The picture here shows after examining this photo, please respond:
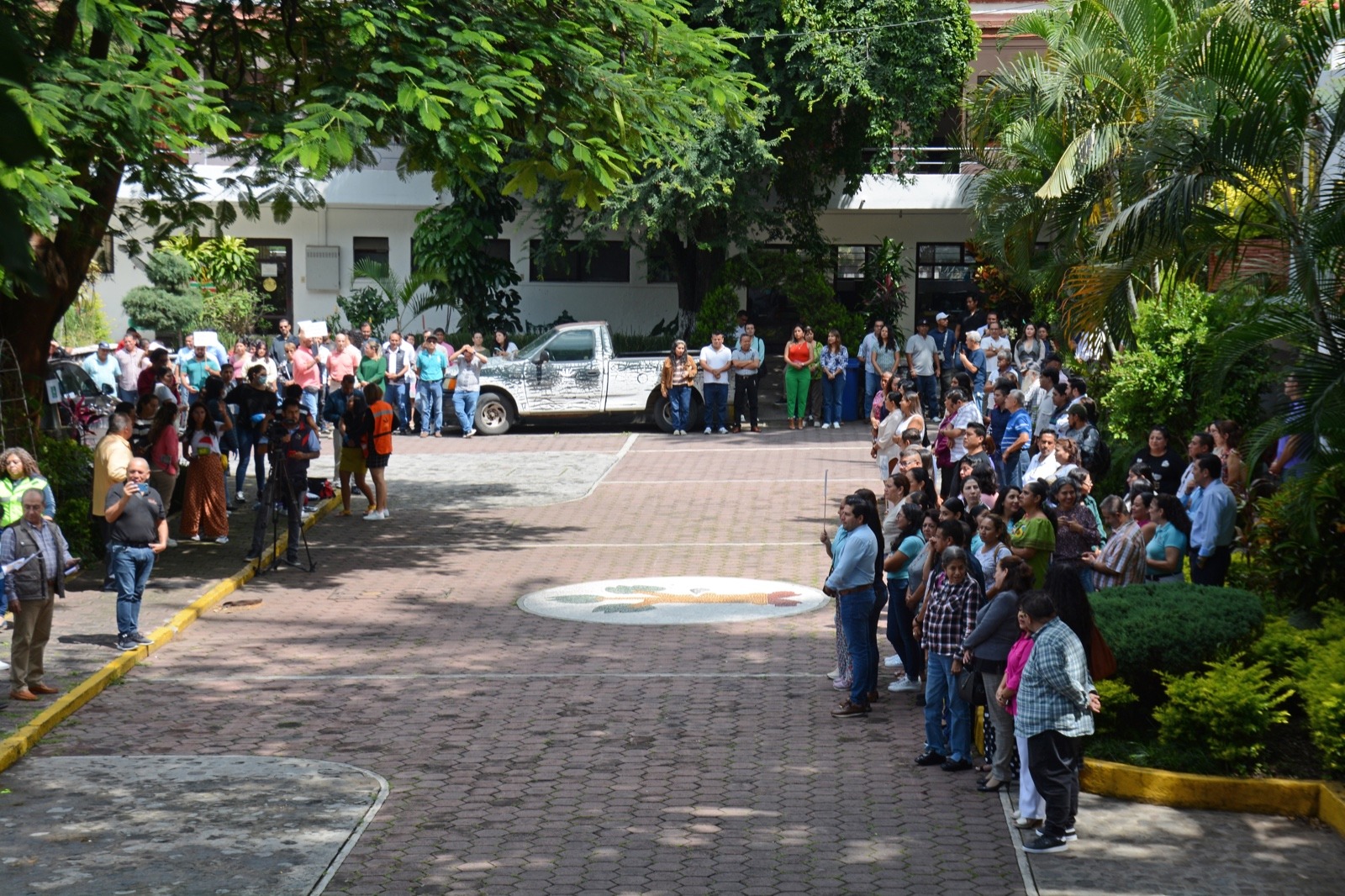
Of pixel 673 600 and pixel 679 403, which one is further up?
pixel 679 403

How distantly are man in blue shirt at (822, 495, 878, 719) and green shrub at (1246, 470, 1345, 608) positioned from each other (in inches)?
117

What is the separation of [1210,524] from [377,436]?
10.5 meters

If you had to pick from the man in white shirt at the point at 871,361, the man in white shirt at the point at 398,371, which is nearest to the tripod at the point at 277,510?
the man in white shirt at the point at 398,371

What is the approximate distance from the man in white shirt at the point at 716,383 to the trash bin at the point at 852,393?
2430 millimetres

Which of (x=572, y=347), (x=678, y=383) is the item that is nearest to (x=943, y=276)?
(x=678, y=383)

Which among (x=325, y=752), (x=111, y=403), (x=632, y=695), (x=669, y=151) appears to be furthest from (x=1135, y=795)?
(x=111, y=403)

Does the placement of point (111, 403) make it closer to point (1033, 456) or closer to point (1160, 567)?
point (1033, 456)

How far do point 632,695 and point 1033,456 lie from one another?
21.1 ft

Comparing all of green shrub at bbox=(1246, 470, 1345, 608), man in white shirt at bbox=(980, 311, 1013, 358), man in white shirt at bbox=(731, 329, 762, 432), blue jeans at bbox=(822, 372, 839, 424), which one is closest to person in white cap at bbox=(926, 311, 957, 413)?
blue jeans at bbox=(822, 372, 839, 424)

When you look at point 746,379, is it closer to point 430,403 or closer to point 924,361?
point 924,361

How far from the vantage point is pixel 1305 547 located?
10.5m

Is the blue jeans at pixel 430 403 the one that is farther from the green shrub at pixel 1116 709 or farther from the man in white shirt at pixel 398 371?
the green shrub at pixel 1116 709

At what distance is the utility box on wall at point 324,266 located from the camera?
35.8 m

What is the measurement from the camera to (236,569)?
51.2 ft
